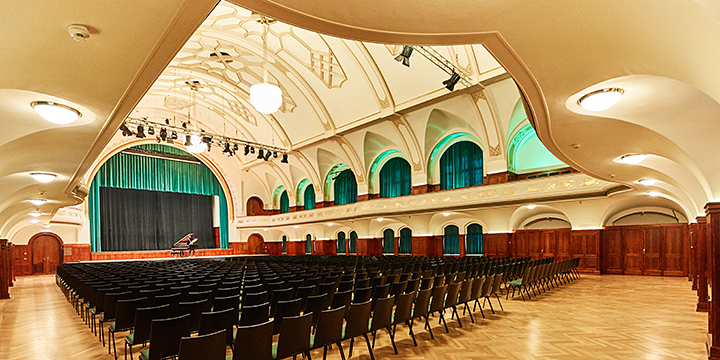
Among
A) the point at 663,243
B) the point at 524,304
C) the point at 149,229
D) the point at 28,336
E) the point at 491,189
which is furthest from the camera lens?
the point at 149,229

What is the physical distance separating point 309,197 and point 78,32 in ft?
87.6

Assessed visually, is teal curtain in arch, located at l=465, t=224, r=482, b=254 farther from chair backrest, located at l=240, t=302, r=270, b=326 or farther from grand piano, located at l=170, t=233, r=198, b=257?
grand piano, located at l=170, t=233, r=198, b=257

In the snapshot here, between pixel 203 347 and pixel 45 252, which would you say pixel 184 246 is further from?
pixel 203 347

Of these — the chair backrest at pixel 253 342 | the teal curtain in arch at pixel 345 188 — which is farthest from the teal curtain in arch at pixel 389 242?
the chair backrest at pixel 253 342

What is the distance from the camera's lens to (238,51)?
1838 cm

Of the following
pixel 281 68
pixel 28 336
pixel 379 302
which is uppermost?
pixel 281 68

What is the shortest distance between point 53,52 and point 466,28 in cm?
294

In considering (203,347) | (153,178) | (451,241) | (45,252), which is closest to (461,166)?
(451,241)

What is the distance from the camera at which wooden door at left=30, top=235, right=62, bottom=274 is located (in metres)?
22.3

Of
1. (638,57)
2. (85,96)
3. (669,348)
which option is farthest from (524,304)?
(85,96)

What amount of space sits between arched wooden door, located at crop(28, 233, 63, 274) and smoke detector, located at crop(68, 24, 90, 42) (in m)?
26.0

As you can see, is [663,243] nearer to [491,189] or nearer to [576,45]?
[491,189]

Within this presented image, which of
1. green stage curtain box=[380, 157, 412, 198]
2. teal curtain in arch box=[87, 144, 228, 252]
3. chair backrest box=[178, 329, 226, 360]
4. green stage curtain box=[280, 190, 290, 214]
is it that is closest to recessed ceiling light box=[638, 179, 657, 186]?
chair backrest box=[178, 329, 226, 360]

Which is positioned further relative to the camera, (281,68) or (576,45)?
(281,68)
